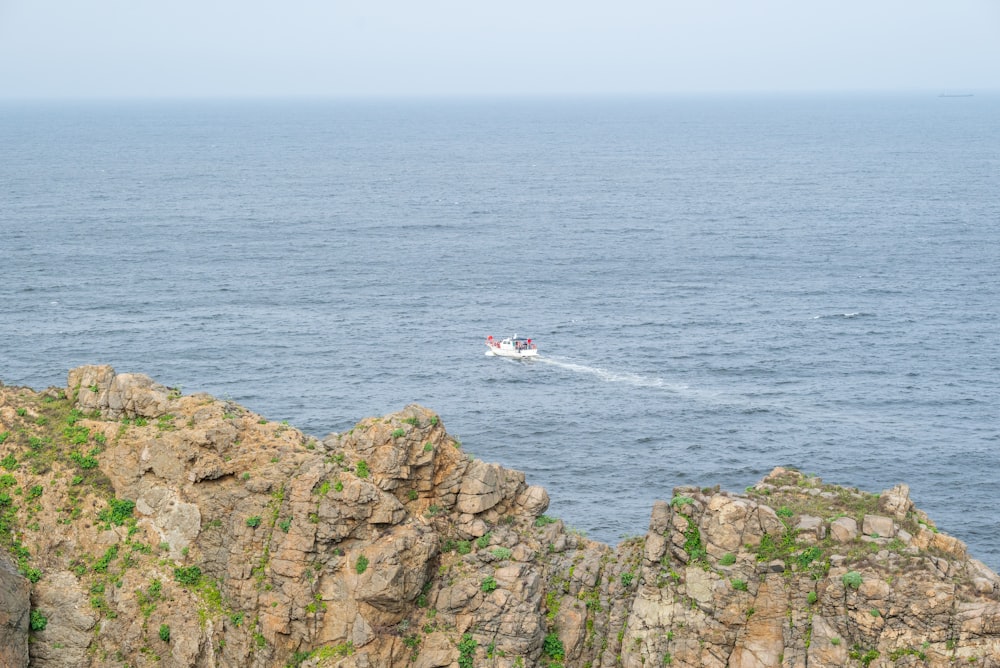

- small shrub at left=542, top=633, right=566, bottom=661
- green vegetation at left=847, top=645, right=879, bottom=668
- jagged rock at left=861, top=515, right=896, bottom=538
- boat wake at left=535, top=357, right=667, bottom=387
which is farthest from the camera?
boat wake at left=535, top=357, right=667, bottom=387

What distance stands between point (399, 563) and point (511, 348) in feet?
304

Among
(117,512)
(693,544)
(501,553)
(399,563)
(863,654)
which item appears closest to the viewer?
(863,654)

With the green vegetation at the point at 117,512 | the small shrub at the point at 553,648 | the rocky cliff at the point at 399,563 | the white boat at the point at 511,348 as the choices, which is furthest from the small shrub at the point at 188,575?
the white boat at the point at 511,348

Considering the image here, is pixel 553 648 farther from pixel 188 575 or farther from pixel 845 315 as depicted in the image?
pixel 845 315

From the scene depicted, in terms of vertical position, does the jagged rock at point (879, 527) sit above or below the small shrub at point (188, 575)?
above

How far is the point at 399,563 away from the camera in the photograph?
164 feet

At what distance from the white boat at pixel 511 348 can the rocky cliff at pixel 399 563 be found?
288 feet

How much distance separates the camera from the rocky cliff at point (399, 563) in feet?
153

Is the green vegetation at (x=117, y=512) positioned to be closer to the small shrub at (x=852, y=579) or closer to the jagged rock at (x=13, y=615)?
the jagged rock at (x=13, y=615)

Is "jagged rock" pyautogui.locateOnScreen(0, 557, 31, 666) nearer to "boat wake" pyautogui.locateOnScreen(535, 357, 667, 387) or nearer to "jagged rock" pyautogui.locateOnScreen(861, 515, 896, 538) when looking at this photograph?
"jagged rock" pyautogui.locateOnScreen(861, 515, 896, 538)

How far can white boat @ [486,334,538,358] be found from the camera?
142m

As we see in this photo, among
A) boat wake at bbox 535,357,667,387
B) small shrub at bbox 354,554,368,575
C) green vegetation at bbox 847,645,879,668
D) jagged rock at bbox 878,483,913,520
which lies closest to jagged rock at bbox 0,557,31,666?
small shrub at bbox 354,554,368,575

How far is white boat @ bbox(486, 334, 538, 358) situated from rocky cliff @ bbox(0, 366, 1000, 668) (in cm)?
8775

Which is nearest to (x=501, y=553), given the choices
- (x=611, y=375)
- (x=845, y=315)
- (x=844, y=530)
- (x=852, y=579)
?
(x=844, y=530)
